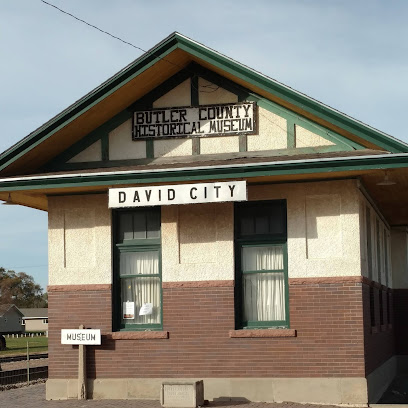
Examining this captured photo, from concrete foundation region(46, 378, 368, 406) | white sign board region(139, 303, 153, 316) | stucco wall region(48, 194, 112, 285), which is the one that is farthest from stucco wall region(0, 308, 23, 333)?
white sign board region(139, 303, 153, 316)

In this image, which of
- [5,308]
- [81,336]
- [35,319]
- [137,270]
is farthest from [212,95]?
[35,319]

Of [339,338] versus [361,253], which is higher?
[361,253]

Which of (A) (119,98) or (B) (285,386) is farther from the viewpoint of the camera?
(A) (119,98)

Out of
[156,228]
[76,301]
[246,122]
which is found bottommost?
[76,301]

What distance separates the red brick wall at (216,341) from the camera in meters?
16.4

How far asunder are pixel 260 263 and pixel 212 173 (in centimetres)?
223

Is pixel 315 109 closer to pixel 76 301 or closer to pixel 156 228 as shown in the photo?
pixel 156 228

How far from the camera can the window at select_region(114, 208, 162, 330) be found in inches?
696

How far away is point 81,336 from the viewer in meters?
17.5

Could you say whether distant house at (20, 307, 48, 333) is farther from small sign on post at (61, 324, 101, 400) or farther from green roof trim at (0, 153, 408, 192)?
green roof trim at (0, 153, 408, 192)

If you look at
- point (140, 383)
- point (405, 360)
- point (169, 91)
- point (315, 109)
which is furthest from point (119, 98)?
point (405, 360)

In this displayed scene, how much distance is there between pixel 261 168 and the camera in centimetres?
1609

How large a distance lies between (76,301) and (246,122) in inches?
203

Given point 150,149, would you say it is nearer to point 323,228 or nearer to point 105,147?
point 105,147
